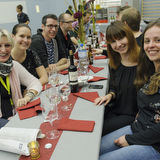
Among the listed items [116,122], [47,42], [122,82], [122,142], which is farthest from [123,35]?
[47,42]

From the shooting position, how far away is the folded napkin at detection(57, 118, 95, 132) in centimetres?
110

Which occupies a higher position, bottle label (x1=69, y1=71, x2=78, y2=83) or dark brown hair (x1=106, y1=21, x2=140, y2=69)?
dark brown hair (x1=106, y1=21, x2=140, y2=69)

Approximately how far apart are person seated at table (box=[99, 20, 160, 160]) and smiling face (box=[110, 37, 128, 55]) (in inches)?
12.2

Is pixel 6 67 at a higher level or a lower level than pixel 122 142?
higher

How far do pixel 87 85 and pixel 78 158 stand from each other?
37.7 inches

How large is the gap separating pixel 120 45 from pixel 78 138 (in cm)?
104

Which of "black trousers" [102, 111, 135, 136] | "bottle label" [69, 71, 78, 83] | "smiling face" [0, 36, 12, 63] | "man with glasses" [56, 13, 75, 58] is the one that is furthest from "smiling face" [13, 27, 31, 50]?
"black trousers" [102, 111, 135, 136]

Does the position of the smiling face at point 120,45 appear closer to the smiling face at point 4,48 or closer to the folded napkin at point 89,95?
the folded napkin at point 89,95

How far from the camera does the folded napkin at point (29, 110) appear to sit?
1310mm

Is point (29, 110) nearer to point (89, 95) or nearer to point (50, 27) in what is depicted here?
point (89, 95)

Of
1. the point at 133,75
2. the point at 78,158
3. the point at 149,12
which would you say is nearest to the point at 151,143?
the point at 78,158

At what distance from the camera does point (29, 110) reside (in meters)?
1.38

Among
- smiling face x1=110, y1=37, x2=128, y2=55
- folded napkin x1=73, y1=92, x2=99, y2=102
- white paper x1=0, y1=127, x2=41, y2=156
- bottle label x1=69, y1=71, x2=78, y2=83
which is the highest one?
smiling face x1=110, y1=37, x2=128, y2=55

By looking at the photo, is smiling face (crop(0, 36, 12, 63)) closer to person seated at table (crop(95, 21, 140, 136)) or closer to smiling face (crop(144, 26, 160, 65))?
person seated at table (crop(95, 21, 140, 136))
